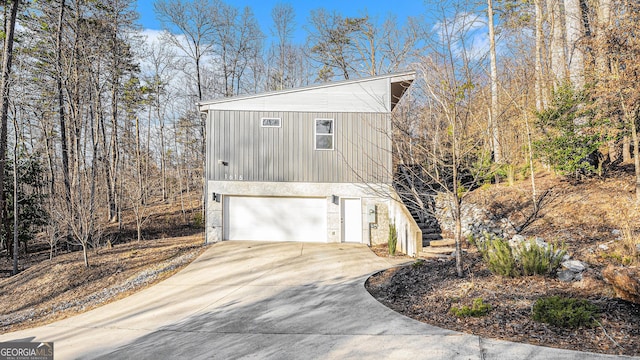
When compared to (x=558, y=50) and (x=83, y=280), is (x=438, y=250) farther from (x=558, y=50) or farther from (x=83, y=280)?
(x=83, y=280)

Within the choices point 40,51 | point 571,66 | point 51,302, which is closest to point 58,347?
point 51,302

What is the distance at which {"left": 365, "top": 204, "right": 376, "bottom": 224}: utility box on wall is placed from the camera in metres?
10.6

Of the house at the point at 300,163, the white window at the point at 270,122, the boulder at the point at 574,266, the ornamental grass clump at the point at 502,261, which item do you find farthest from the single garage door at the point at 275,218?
the boulder at the point at 574,266

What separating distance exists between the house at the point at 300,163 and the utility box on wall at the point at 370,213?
0.03 metres

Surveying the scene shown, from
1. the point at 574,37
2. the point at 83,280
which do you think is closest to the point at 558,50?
the point at 574,37

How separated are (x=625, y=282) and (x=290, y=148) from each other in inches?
347

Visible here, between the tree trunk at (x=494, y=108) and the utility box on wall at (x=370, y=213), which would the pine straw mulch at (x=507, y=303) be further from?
the utility box on wall at (x=370, y=213)

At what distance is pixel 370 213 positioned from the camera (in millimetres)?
10672

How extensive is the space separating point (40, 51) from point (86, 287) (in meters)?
12.5

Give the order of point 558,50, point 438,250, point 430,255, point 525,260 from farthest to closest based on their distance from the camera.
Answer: point 558,50
point 438,250
point 430,255
point 525,260

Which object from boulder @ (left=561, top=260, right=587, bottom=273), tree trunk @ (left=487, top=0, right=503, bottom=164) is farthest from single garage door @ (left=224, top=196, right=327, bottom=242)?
boulder @ (left=561, top=260, right=587, bottom=273)

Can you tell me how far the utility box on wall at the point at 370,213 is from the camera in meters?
10.6

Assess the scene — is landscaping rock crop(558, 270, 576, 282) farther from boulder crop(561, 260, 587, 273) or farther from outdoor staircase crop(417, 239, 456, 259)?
outdoor staircase crop(417, 239, 456, 259)

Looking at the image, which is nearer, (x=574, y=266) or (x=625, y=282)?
(x=625, y=282)
